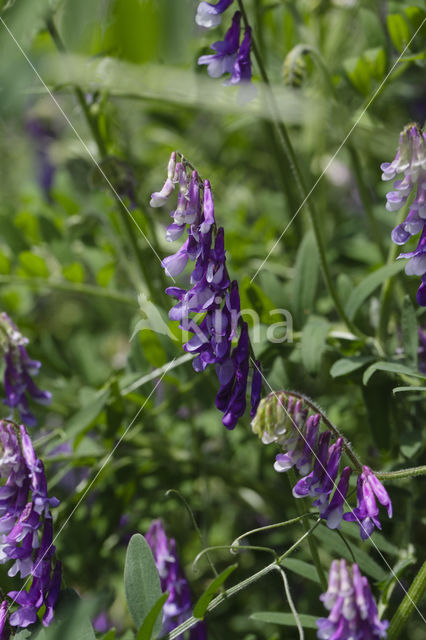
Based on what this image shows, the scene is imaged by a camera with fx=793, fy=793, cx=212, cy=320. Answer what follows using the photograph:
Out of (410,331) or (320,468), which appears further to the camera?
(410,331)

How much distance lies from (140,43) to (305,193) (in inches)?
20.9

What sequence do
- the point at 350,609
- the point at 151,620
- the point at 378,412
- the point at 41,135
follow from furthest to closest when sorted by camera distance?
1. the point at 41,135
2. the point at 378,412
3. the point at 151,620
4. the point at 350,609

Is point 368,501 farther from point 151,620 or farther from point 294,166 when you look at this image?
point 294,166

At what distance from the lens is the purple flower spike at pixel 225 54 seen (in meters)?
1.10

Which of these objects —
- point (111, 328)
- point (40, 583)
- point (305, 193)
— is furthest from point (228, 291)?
point (111, 328)

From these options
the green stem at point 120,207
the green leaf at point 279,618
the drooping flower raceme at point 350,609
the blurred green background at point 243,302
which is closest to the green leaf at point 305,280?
the blurred green background at point 243,302

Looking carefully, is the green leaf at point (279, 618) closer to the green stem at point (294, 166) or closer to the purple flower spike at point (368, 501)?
the purple flower spike at point (368, 501)

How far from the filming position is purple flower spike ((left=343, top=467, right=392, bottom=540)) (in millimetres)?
849

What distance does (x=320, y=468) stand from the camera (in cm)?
88

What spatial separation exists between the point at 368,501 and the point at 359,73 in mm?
822

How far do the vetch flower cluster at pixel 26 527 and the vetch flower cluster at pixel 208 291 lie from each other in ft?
0.77

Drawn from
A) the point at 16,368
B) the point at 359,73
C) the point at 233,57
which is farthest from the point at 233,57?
the point at 16,368

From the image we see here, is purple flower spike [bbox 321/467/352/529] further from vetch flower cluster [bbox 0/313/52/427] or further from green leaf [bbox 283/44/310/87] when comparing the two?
green leaf [bbox 283/44/310/87]

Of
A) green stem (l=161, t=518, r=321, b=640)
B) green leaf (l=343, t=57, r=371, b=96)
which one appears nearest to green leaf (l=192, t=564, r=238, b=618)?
green stem (l=161, t=518, r=321, b=640)
